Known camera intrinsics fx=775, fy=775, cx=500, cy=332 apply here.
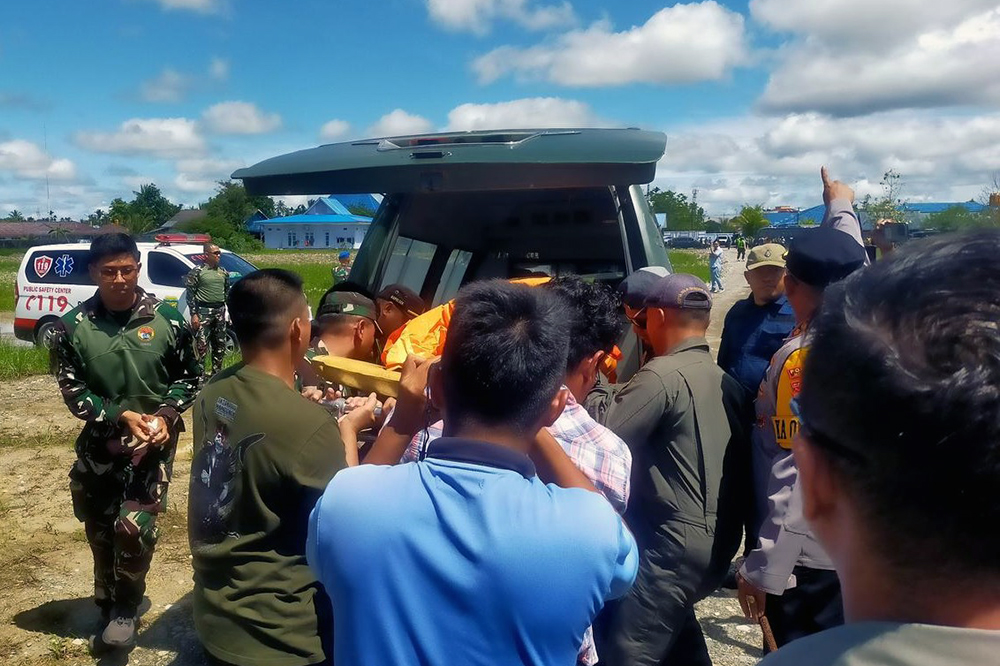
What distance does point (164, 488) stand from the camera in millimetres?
3916

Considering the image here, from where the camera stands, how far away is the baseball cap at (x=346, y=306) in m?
3.43

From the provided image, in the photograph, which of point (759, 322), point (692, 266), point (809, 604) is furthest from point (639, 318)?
point (692, 266)

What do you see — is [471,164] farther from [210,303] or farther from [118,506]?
[210,303]

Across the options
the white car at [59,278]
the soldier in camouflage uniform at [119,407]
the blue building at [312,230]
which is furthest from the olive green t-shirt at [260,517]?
the blue building at [312,230]

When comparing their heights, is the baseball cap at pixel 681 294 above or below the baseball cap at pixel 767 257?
below

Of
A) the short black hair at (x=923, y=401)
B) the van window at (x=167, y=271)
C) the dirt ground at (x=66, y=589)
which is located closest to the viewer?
the short black hair at (x=923, y=401)

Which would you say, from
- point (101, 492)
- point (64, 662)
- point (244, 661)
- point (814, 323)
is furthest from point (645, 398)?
point (64, 662)

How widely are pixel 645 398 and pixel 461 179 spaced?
111 centimetres

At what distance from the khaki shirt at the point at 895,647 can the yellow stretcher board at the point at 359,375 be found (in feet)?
5.77

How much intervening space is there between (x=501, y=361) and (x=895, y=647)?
2.91 feet

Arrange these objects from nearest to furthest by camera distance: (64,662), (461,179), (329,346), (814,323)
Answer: (814,323) → (461,179) → (329,346) → (64,662)

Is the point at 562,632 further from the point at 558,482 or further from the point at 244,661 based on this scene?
the point at 244,661

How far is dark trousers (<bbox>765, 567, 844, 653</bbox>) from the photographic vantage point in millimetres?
2479

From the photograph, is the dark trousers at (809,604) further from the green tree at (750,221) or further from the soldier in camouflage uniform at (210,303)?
the green tree at (750,221)
